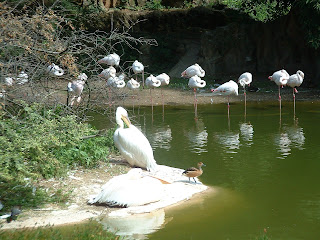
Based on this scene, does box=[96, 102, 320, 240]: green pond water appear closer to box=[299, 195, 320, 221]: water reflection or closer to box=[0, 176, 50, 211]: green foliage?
box=[299, 195, 320, 221]: water reflection

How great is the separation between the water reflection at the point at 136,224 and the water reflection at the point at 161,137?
12.6 ft

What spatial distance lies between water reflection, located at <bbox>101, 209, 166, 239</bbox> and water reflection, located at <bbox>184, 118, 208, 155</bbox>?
344 centimetres

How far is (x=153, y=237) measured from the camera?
5.38 metres

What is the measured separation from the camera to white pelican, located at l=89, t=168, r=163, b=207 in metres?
6.03

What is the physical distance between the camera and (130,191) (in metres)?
6.14

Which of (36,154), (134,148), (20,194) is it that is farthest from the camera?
(134,148)

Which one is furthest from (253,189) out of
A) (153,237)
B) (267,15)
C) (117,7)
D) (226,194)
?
(117,7)

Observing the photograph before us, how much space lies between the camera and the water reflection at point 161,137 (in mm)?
10003

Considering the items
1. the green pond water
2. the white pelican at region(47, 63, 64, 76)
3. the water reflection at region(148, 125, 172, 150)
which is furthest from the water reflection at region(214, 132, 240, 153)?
the white pelican at region(47, 63, 64, 76)

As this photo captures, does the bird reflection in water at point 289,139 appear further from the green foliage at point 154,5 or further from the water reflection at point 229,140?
the green foliage at point 154,5

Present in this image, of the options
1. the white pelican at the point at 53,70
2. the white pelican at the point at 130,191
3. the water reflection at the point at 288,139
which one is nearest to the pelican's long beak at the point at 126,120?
the white pelican at the point at 53,70

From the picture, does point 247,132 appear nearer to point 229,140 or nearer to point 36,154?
point 229,140

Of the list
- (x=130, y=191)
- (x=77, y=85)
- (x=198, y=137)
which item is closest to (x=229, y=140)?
(x=198, y=137)

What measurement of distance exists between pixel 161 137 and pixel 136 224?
5.25 m
